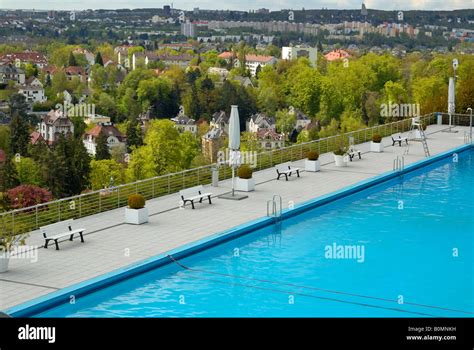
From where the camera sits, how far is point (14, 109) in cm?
10938

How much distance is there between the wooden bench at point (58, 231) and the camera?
38.2 ft

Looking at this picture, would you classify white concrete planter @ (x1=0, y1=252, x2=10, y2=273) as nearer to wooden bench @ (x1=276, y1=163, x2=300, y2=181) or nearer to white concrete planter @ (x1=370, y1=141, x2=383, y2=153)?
wooden bench @ (x1=276, y1=163, x2=300, y2=181)

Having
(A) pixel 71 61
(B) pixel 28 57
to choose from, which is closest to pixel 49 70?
(A) pixel 71 61

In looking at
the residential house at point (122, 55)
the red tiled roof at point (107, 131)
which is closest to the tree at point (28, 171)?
the red tiled roof at point (107, 131)

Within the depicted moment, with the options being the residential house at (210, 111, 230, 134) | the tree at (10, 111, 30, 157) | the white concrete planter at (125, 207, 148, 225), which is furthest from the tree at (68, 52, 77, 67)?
the white concrete planter at (125, 207, 148, 225)

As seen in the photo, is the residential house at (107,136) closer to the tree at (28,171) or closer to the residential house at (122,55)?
the tree at (28,171)

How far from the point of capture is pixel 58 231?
12.1m

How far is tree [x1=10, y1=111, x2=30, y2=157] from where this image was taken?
7688 centimetres

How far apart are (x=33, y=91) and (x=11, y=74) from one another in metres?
15.8

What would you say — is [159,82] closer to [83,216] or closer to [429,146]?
[429,146]

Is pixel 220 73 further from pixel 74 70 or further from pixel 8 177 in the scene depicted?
pixel 8 177

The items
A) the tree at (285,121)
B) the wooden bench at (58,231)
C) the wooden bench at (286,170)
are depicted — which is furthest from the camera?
the tree at (285,121)

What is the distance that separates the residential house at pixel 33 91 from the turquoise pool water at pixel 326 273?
4398 inches

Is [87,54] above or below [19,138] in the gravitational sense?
above
